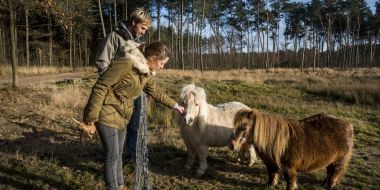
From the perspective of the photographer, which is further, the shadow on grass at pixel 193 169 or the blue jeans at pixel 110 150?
the shadow on grass at pixel 193 169

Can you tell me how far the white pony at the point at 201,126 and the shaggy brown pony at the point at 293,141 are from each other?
3.31 feet

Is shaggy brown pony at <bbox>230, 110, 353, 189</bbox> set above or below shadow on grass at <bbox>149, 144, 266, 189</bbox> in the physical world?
above

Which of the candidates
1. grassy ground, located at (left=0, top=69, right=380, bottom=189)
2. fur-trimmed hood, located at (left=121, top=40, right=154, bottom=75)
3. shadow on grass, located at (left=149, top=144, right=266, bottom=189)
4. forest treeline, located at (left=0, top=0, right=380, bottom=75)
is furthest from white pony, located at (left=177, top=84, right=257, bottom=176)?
forest treeline, located at (left=0, top=0, right=380, bottom=75)

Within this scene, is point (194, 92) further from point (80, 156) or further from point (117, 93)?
point (80, 156)

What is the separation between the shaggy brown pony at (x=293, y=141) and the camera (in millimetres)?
4801

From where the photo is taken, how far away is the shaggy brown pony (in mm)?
4801

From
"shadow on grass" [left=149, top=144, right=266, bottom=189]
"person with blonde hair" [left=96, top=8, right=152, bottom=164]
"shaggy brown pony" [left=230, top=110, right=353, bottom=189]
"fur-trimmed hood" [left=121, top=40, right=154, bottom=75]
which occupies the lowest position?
"shadow on grass" [left=149, top=144, right=266, bottom=189]

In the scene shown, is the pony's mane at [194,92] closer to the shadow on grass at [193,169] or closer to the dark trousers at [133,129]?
the dark trousers at [133,129]

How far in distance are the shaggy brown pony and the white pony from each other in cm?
101

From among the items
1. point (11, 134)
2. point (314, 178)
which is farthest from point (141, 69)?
point (11, 134)

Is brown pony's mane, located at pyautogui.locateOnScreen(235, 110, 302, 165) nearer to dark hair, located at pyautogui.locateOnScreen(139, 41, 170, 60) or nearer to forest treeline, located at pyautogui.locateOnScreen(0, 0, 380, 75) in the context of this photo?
dark hair, located at pyautogui.locateOnScreen(139, 41, 170, 60)

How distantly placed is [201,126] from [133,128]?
1.07 metres

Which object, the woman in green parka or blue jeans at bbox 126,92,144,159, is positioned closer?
the woman in green parka

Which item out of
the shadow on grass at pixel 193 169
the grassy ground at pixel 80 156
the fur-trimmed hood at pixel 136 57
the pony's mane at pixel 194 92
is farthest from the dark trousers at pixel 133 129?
the fur-trimmed hood at pixel 136 57
